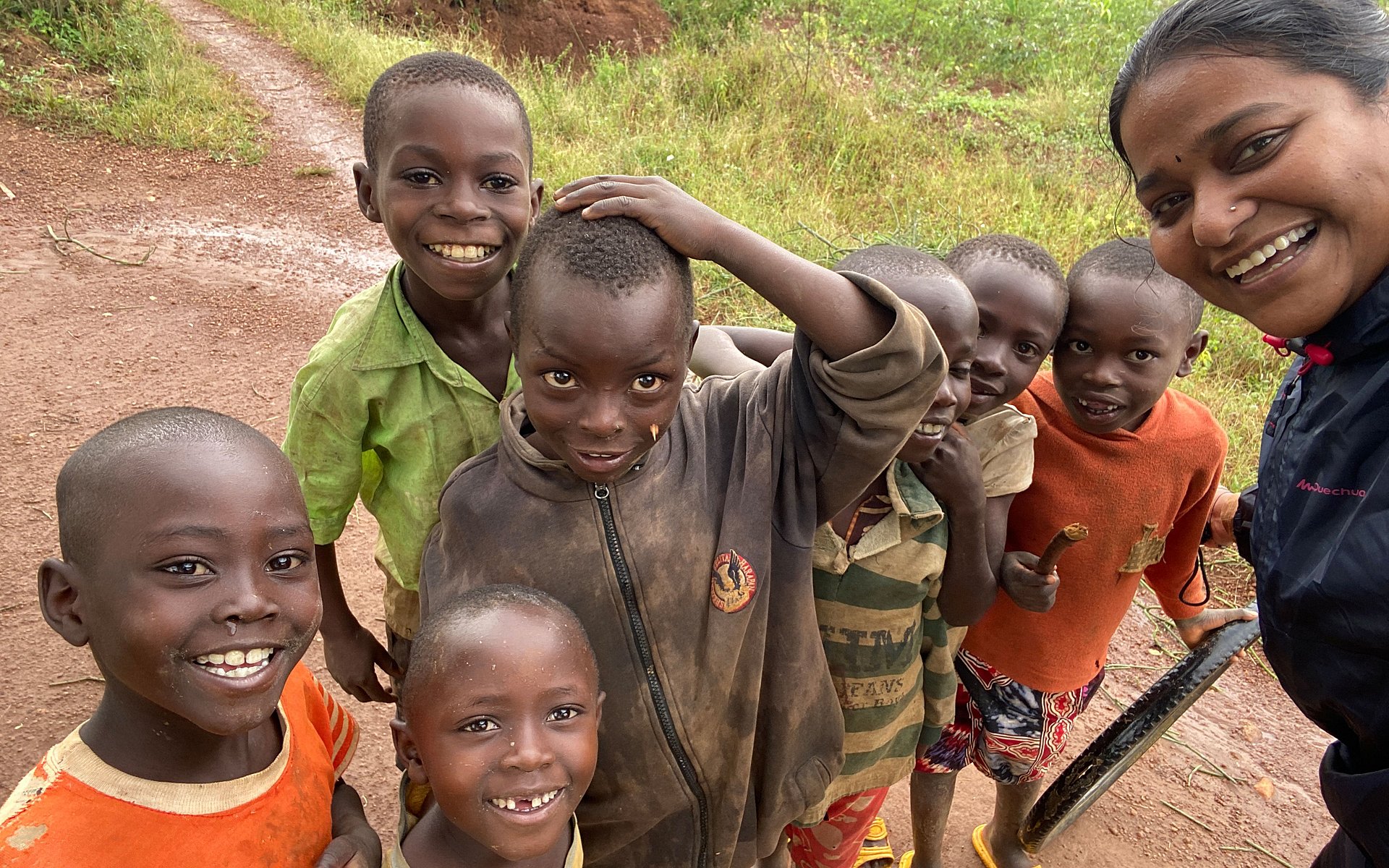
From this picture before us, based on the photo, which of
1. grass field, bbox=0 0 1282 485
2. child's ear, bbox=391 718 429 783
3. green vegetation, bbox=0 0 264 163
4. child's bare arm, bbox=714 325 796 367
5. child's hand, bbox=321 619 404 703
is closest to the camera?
child's ear, bbox=391 718 429 783

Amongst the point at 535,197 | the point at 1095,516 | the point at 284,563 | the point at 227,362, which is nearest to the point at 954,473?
the point at 1095,516

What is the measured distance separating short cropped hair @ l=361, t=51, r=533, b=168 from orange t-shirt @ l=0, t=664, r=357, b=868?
111 centimetres

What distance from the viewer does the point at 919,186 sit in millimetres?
6406

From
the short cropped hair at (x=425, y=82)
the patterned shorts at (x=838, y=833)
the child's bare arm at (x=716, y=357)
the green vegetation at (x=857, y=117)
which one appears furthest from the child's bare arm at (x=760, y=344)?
the green vegetation at (x=857, y=117)

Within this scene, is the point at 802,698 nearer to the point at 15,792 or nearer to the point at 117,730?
the point at 117,730

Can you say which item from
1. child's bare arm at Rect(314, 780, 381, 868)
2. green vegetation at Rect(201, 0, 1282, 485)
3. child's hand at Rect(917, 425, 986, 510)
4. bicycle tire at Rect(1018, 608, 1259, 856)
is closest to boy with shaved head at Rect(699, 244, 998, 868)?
child's hand at Rect(917, 425, 986, 510)

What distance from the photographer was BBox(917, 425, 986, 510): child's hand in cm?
181

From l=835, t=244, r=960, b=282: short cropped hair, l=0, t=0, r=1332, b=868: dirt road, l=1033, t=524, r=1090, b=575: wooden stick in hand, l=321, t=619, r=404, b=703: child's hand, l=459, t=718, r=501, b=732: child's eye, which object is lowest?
l=0, t=0, r=1332, b=868: dirt road

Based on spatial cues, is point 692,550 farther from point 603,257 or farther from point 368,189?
point 368,189

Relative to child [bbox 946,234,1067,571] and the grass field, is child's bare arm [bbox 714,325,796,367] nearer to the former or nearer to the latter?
child [bbox 946,234,1067,571]

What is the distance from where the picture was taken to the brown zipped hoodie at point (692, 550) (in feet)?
5.01

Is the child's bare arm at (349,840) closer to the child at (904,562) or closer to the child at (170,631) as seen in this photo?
the child at (170,631)

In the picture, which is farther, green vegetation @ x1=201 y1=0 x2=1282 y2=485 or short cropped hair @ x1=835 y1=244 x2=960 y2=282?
green vegetation @ x1=201 y1=0 x2=1282 y2=485

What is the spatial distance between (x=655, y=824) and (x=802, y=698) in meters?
0.35
